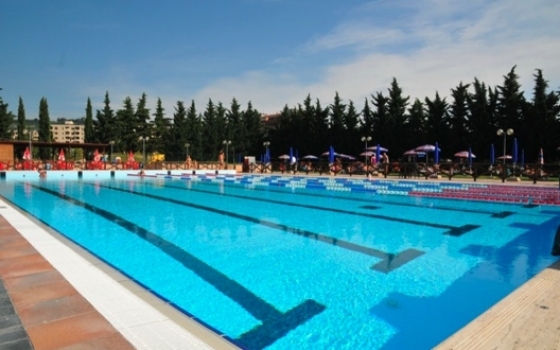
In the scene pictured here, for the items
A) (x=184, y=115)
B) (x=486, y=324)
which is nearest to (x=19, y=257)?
(x=486, y=324)

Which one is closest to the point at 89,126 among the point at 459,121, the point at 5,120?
the point at 5,120

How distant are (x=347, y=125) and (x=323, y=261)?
33.4 m

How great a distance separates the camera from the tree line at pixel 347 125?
27250mm

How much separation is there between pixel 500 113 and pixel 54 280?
32825mm

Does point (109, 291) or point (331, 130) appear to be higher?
point (331, 130)

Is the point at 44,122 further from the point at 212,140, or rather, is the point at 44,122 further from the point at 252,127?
the point at 252,127

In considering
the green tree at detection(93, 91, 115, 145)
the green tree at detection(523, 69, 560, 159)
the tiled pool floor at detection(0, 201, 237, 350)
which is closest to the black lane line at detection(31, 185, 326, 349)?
the tiled pool floor at detection(0, 201, 237, 350)

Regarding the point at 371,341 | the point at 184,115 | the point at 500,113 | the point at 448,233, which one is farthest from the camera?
the point at 184,115

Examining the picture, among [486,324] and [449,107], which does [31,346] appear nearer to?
[486,324]

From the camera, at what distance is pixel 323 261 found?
18.7 ft

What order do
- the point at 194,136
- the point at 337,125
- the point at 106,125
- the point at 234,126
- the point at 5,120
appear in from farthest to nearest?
the point at 234,126 → the point at 106,125 → the point at 194,136 → the point at 5,120 → the point at 337,125

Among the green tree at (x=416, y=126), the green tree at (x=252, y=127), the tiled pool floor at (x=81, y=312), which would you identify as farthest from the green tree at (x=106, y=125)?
the tiled pool floor at (x=81, y=312)

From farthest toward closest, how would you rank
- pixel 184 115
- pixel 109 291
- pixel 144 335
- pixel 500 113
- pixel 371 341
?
pixel 184 115, pixel 500 113, pixel 109 291, pixel 371 341, pixel 144 335

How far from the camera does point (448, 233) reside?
784cm
